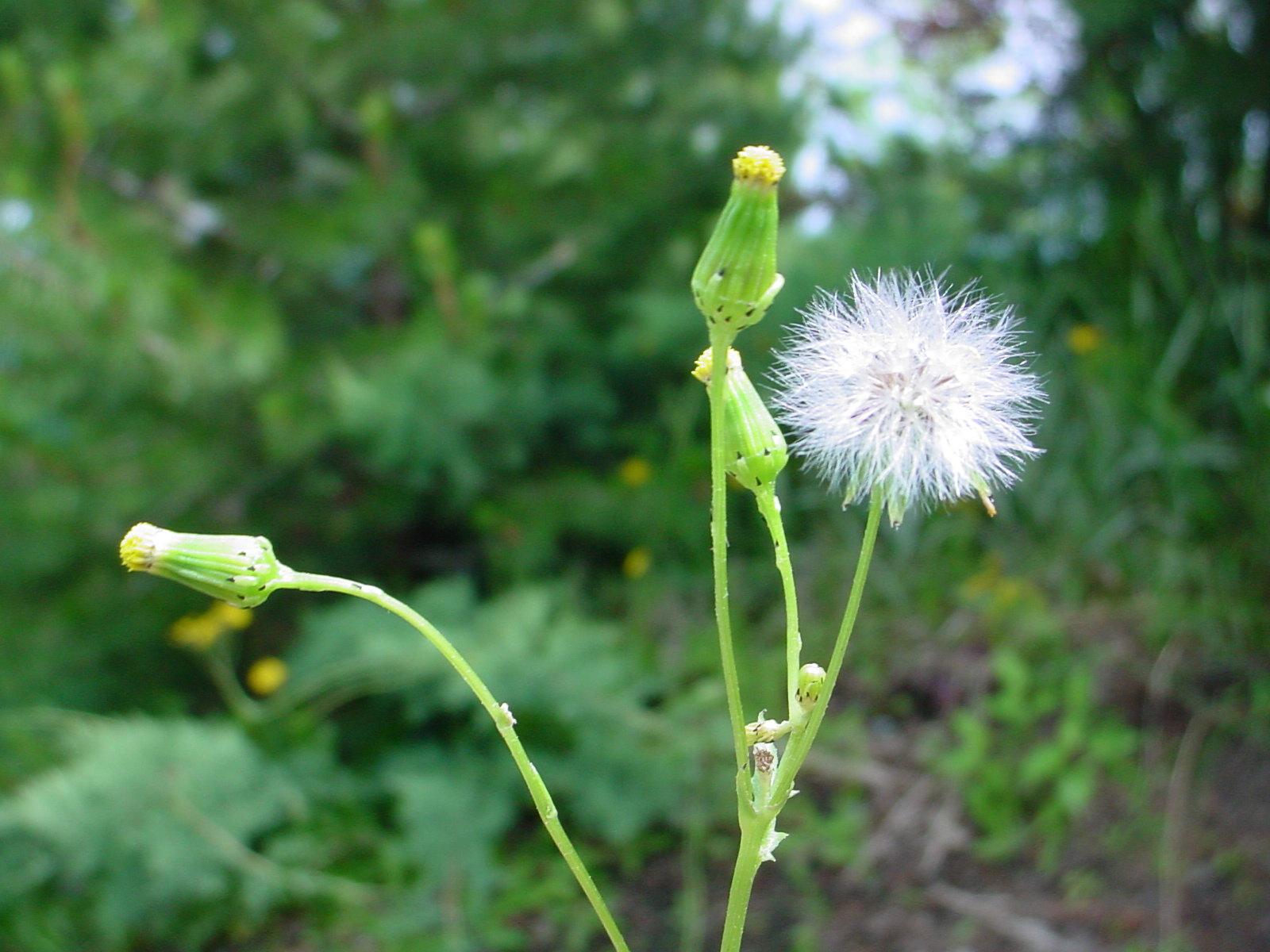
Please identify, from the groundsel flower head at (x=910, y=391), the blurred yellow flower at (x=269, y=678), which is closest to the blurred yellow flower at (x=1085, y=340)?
the blurred yellow flower at (x=269, y=678)

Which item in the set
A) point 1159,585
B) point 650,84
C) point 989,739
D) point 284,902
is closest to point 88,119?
point 650,84

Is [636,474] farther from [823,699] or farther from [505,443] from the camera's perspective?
[823,699]

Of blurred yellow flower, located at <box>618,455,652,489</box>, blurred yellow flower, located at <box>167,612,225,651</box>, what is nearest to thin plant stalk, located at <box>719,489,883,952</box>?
blurred yellow flower, located at <box>167,612,225,651</box>

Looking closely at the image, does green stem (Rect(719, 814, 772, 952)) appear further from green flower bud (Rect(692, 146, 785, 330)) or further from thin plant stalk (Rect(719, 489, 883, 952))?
green flower bud (Rect(692, 146, 785, 330))

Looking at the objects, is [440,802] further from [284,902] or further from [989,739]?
[989,739]

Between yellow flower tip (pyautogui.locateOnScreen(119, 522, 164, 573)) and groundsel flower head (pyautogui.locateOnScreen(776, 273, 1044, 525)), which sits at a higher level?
groundsel flower head (pyautogui.locateOnScreen(776, 273, 1044, 525))
